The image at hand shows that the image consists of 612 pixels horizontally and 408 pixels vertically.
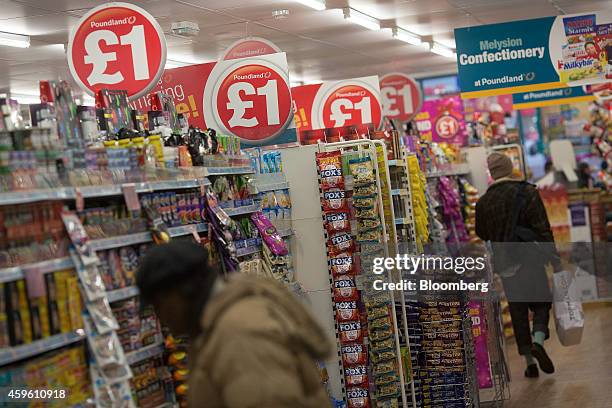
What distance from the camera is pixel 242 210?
5.61 metres

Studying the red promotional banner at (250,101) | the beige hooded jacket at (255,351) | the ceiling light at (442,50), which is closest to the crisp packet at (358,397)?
the red promotional banner at (250,101)

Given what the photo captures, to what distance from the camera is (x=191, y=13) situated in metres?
11.6

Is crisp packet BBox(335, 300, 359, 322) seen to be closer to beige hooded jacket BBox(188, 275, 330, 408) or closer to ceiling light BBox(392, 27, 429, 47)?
beige hooded jacket BBox(188, 275, 330, 408)

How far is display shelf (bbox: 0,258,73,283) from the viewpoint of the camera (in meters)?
3.44

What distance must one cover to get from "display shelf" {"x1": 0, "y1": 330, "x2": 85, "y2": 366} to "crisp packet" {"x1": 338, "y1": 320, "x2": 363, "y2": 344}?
303cm

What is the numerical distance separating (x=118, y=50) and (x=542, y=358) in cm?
431

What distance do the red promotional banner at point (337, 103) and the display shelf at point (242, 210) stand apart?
5582mm

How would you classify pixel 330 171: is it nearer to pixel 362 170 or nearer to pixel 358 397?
pixel 362 170

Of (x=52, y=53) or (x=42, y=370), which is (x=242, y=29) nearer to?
(x=52, y=53)

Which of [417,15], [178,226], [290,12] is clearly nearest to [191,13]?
[290,12]

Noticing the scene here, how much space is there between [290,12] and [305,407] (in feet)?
33.8

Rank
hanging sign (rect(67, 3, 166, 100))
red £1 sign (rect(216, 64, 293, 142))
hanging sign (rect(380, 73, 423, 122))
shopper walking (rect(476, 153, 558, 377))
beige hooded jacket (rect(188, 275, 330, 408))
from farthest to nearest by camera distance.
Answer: hanging sign (rect(380, 73, 423, 122)) < shopper walking (rect(476, 153, 558, 377)) < red £1 sign (rect(216, 64, 293, 142)) < hanging sign (rect(67, 3, 166, 100)) < beige hooded jacket (rect(188, 275, 330, 408))

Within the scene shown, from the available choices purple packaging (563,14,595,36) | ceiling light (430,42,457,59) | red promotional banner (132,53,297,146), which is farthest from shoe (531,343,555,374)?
ceiling light (430,42,457,59)

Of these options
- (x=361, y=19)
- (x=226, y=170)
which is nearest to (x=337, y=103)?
(x=361, y=19)
